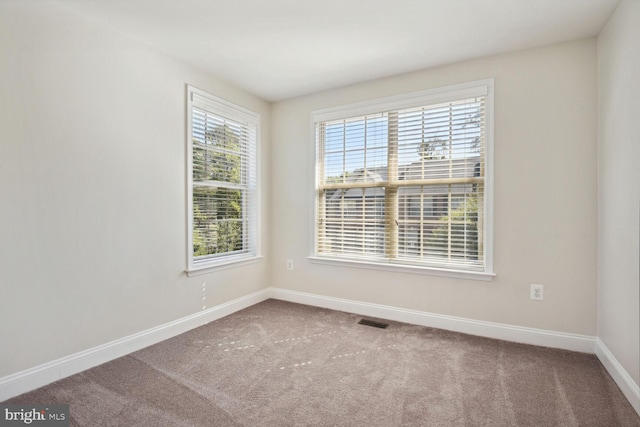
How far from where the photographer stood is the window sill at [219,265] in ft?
10.00

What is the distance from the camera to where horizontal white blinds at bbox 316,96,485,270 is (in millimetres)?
2947

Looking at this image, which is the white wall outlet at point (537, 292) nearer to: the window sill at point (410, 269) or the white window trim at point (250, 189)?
the window sill at point (410, 269)

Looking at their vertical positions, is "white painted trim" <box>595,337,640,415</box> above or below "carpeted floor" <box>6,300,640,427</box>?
above

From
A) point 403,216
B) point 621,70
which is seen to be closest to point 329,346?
point 403,216

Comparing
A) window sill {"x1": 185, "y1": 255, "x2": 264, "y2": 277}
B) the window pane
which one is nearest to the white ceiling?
the window pane

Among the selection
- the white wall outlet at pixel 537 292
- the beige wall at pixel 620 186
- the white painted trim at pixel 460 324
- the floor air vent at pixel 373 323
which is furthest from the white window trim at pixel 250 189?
the beige wall at pixel 620 186

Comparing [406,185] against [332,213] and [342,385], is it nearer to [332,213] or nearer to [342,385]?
[332,213]

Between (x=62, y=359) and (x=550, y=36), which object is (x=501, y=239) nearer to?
(x=550, y=36)

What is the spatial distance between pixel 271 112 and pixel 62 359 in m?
3.11

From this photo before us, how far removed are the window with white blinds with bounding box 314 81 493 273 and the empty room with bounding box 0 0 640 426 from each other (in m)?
0.02

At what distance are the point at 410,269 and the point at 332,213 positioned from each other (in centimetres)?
106

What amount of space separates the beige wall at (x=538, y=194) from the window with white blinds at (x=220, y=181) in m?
1.73

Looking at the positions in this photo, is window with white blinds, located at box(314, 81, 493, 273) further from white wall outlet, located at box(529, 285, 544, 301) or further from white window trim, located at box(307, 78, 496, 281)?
white wall outlet, located at box(529, 285, 544, 301)

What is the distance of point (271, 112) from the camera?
13.2 ft
